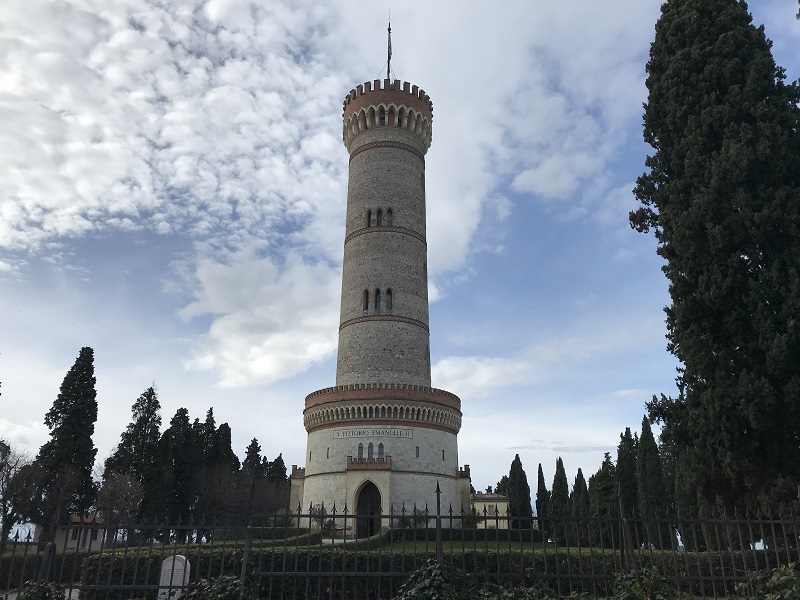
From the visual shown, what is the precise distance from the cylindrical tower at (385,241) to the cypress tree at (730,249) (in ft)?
66.1

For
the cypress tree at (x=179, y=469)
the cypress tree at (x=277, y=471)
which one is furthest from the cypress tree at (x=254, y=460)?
the cypress tree at (x=179, y=469)

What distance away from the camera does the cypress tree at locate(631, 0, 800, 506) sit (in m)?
12.8

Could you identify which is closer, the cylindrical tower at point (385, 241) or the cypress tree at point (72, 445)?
the cylindrical tower at point (385, 241)

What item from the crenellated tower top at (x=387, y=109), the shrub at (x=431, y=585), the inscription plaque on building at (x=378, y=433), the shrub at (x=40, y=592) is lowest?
the shrub at (x=40, y=592)

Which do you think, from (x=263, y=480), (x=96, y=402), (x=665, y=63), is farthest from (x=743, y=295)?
(x=263, y=480)

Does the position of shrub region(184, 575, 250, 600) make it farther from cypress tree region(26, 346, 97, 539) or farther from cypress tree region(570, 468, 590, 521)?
cypress tree region(570, 468, 590, 521)

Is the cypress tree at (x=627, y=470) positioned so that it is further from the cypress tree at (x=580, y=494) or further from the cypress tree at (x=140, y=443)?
the cypress tree at (x=140, y=443)

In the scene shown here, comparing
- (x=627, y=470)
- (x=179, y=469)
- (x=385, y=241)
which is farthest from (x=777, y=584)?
(x=179, y=469)

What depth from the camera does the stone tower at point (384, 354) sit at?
32.5 m

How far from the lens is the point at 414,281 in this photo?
36.1m

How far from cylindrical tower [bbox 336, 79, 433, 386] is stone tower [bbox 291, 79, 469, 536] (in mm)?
60

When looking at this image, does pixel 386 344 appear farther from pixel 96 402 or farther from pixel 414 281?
pixel 96 402

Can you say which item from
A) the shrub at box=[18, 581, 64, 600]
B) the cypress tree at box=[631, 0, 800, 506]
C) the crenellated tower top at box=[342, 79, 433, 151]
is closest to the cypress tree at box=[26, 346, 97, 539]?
the crenellated tower top at box=[342, 79, 433, 151]

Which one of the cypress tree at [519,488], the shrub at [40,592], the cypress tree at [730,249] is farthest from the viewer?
the cypress tree at [519,488]
